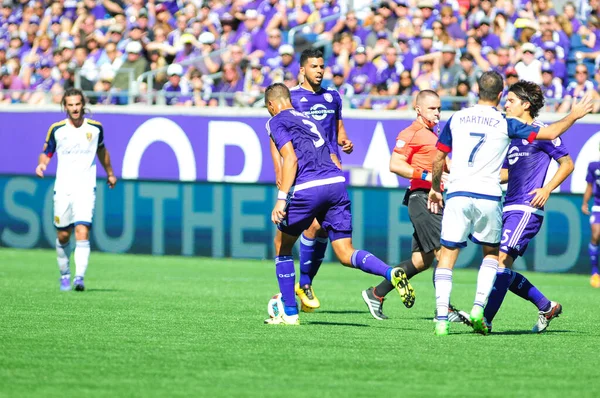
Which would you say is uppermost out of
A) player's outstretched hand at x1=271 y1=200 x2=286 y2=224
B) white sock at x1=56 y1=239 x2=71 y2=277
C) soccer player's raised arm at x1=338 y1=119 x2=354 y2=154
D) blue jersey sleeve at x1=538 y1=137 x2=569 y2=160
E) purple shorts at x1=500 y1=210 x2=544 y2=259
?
blue jersey sleeve at x1=538 y1=137 x2=569 y2=160

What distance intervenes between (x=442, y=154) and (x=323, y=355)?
215 centimetres

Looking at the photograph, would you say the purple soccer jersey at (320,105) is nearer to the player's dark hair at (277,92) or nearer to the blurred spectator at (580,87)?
the player's dark hair at (277,92)

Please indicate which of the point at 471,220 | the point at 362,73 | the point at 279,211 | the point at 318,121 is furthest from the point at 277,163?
the point at 362,73

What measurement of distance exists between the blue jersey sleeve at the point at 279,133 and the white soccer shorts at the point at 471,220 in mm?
1522

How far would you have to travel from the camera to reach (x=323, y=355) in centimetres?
859

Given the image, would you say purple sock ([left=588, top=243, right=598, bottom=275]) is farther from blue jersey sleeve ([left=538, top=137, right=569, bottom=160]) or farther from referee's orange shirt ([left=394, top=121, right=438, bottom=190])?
blue jersey sleeve ([left=538, top=137, right=569, bottom=160])

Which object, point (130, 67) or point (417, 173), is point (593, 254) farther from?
point (130, 67)

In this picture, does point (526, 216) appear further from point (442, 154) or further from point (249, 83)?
point (249, 83)

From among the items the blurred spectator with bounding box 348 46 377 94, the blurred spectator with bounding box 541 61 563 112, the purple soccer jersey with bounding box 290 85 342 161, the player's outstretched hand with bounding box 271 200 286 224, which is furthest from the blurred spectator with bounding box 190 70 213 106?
the player's outstretched hand with bounding box 271 200 286 224

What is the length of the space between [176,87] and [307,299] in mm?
11676

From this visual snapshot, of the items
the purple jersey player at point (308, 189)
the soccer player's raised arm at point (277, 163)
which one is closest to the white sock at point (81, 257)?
the soccer player's raised arm at point (277, 163)

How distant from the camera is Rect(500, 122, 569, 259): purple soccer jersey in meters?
10.3

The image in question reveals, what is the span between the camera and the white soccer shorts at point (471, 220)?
9.70 metres

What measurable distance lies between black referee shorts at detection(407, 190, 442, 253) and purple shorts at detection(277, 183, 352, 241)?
4.40 feet
